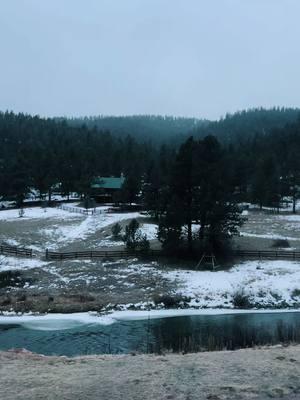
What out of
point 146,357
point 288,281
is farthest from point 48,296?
point 146,357

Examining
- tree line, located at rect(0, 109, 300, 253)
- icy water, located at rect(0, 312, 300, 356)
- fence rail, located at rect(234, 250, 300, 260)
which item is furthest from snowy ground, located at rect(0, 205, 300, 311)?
tree line, located at rect(0, 109, 300, 253)

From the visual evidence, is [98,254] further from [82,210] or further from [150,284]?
[82,210]

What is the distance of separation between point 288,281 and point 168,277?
9.87 metres

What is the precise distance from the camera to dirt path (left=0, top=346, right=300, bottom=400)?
33.3 ft

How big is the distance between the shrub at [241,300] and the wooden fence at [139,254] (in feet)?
38.1

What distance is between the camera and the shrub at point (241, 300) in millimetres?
35281

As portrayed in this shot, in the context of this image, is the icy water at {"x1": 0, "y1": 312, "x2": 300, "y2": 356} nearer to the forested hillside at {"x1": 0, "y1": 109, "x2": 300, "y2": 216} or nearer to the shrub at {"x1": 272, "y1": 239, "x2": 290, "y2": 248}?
the shrub at {"x1": 272, "y1": 239, "x2": 290, "y2": 248}

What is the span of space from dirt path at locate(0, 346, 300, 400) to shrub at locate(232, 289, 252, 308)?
72.4ft

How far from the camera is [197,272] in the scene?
43.0m

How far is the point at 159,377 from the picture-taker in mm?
11172

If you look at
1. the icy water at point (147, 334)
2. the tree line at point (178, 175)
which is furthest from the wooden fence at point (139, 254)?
the icy water at point (147, 334)

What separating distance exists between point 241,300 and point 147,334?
10773 mm

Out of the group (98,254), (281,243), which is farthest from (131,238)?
(281,243)

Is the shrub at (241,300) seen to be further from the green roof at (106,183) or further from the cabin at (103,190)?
the cabin at (103,190)
